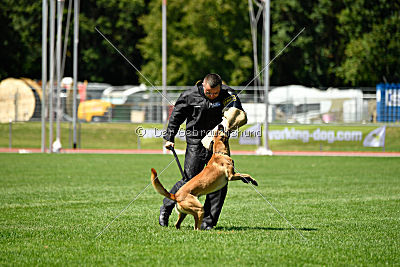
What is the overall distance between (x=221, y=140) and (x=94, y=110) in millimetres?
27383

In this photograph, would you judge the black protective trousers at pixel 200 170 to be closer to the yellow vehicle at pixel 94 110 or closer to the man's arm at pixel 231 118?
the man's arm at pixel 231 118

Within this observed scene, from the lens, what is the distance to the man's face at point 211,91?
8.78 metres

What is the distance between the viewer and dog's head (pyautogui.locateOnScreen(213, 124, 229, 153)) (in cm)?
863

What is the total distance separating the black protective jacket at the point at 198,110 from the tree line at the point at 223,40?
39.4m

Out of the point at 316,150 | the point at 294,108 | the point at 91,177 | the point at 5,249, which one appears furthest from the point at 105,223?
the point at 294,108

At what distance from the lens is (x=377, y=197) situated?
1348 cm

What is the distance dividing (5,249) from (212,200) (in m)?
3.01

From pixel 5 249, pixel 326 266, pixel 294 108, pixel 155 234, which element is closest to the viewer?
pixel 326 266

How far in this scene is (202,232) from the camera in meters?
8.62

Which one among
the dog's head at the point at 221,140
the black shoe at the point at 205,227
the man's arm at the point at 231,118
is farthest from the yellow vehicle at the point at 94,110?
the dog's head at the point at 221,140

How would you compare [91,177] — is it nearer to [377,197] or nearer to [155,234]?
[377,197]

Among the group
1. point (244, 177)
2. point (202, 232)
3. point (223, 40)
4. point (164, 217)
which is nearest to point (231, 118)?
point (244, 177)

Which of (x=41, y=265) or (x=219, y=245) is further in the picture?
(x=219, y=245)

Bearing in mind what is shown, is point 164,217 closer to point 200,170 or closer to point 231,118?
point 200,170
